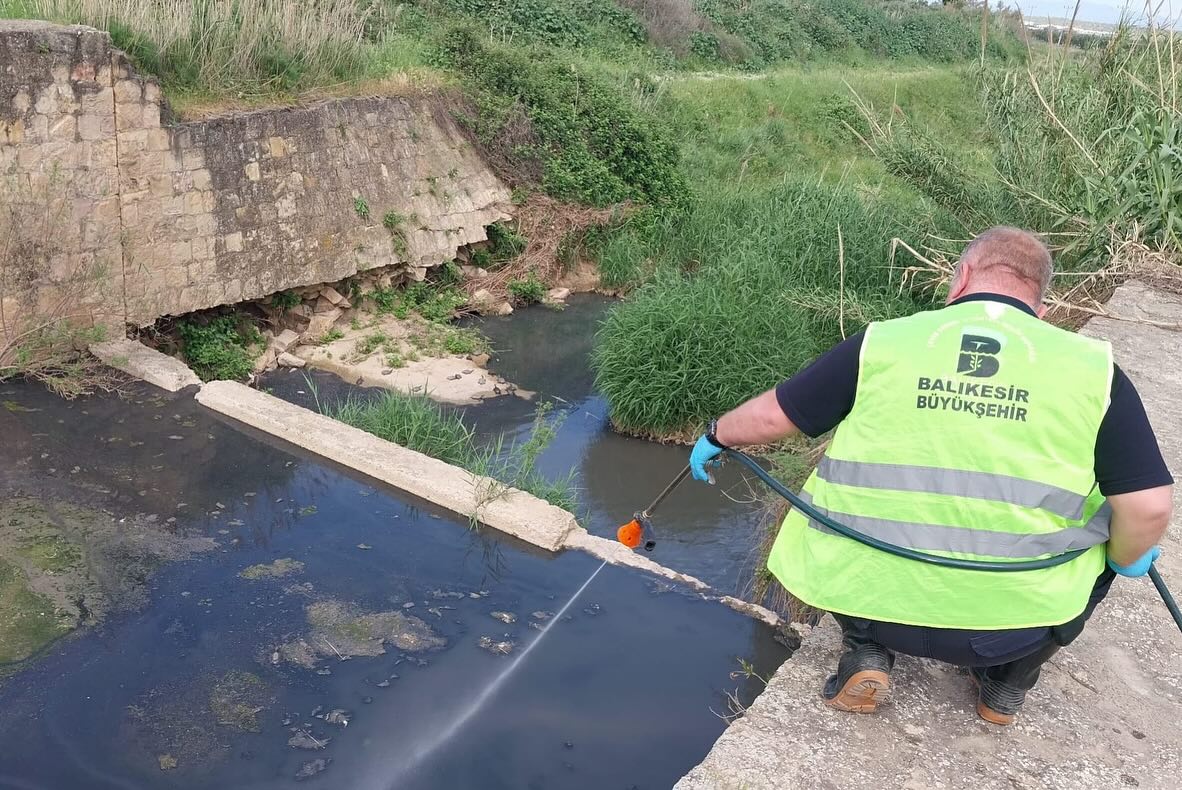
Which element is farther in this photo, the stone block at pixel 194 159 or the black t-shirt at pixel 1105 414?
the stone block at pixel 194 159

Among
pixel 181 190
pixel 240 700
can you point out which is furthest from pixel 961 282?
pixel 181 190

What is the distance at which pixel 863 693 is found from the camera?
9.32 feet

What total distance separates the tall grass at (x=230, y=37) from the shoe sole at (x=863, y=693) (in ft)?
24.4

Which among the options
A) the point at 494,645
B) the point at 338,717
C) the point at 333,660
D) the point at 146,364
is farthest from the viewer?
the point at 146,364

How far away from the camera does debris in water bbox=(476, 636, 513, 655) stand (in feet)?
13.3

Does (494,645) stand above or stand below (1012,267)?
below

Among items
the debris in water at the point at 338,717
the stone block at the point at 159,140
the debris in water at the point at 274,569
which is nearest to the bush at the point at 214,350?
the stone block at the point at 159,140

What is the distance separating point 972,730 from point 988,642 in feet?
1.28

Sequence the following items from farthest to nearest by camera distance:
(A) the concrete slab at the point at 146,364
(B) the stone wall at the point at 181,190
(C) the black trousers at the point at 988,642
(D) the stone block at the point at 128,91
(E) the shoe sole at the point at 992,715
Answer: (D) the stone block at the point at 128,91 < (B) the stone wall at the point at 181,190 < (A) the concrete slab at the point at 146,364 < (E) the shoe sole at the point at 992,715 < (C) the black trousers at the point at 988,642

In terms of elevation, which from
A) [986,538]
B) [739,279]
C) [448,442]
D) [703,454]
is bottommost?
[448,442]

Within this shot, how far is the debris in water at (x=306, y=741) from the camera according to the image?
3436mm

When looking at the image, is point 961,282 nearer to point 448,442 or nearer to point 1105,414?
point 1105,414

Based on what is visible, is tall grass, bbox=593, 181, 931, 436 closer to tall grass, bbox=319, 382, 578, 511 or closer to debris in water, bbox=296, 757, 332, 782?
tall grass, bbox=319, 382, 578, 511

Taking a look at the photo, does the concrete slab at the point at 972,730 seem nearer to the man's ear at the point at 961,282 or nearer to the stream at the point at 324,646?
the stream at the point at 324,646
